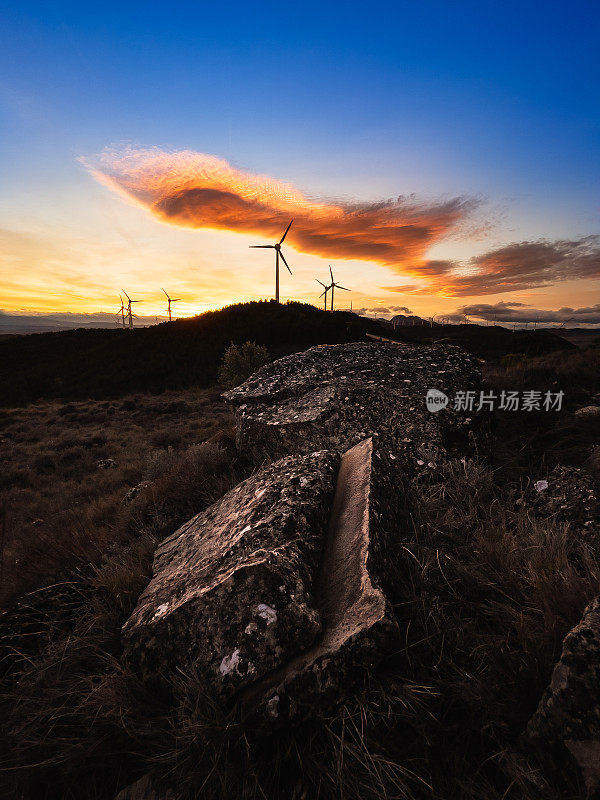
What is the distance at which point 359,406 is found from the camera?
190 inches

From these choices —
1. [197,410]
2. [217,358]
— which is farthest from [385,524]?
[217,358]

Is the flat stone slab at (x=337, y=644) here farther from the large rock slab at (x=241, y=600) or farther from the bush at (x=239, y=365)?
the bush at (x=239, y=365)

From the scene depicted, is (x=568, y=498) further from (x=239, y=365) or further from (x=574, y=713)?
(x=239, y=365)

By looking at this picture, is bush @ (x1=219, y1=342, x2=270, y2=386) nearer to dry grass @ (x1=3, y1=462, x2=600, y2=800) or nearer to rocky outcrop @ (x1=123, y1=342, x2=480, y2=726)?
rocky outcrop @ (x1=123, y1=342, x2=480, y2=726)

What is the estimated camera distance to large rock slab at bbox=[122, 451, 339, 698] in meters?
1.77

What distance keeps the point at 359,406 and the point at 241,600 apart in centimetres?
330

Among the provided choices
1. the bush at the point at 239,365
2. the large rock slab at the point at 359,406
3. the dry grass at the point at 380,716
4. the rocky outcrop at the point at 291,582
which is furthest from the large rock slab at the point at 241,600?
the bush at the point at 239,365

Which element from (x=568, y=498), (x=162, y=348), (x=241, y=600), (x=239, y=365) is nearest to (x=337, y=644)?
(x=241, y=600)

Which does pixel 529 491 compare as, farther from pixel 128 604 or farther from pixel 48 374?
A: pixel 48 374

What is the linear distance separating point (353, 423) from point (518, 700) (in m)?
3.26

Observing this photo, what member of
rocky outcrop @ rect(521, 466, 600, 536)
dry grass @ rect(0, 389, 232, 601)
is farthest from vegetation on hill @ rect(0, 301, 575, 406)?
rocky outcrop @ rect(521, 466, 600, 536)

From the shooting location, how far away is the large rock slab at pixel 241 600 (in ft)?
5.82

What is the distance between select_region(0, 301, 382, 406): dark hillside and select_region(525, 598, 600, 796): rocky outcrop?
3184cm

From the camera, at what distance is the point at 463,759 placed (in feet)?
4.65
